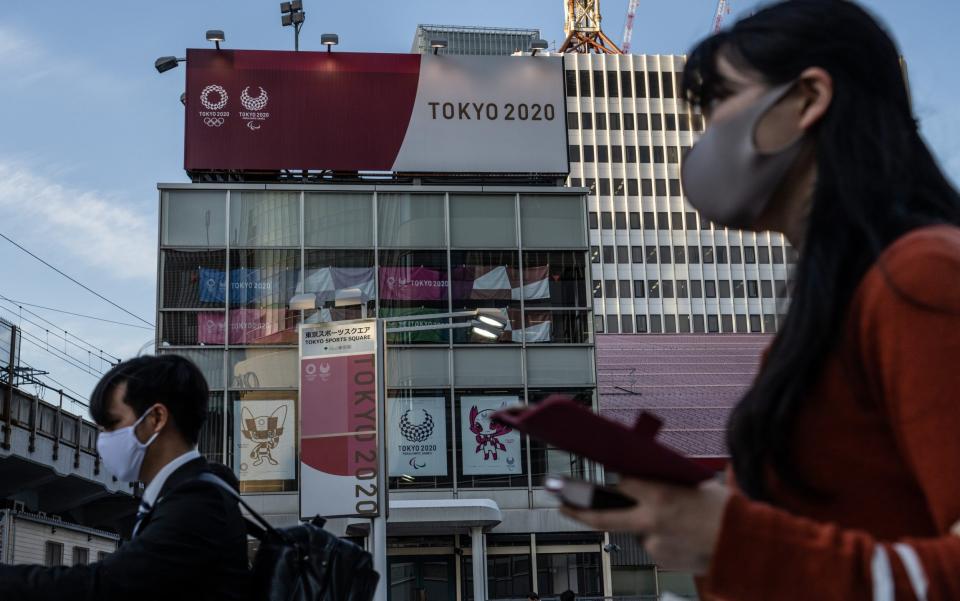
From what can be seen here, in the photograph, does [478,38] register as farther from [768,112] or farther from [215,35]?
[768,112]

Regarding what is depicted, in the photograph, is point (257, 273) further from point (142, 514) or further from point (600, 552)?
point (142, 514)

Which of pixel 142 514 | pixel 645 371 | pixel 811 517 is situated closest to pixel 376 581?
pixel 142 514

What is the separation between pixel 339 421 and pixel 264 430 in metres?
13.2

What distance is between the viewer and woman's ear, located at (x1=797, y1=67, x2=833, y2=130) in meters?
1.62

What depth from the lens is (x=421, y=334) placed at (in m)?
31.5

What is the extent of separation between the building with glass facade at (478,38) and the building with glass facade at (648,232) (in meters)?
28.1

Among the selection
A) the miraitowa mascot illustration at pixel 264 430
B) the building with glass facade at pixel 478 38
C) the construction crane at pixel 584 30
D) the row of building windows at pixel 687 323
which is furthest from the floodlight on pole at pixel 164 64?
the building with glass facade at pixel 478 38

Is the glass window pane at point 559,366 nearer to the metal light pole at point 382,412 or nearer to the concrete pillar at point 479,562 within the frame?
the concrete pillar at point 479,562

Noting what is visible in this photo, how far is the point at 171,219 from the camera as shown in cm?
3148

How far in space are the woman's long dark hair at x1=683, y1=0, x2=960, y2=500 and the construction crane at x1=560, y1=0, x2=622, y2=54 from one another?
110 meters

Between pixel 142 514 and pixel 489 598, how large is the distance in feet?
93.1

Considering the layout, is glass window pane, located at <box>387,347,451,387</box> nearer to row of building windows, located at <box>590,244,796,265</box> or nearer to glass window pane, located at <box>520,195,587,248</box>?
glass window pane, located at <box>520,195,587,248</box>

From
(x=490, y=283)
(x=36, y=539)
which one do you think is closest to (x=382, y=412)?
(x=490, y=283)

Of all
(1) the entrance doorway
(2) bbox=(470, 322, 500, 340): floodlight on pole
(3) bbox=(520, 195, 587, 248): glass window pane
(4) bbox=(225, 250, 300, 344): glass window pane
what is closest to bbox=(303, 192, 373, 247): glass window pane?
(4) bbox=(225, 250, 300, 344): glass window pane
